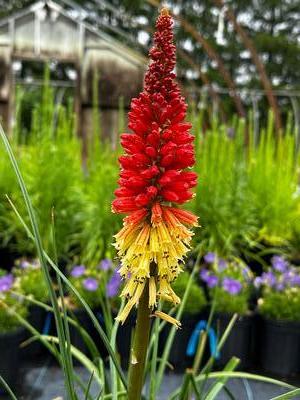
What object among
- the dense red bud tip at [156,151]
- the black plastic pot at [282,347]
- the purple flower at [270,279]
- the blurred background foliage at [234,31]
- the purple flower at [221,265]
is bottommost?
the black plastic pot at [282,347]

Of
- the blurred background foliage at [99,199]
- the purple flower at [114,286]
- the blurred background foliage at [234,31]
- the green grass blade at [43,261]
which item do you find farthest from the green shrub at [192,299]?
the blurred background foliage at [234,31]

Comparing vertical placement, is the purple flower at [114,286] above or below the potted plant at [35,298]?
above

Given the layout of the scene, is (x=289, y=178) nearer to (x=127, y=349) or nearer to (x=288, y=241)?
(x=288, y=241)

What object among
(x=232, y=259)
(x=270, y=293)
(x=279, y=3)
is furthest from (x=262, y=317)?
(x=279, y=3)

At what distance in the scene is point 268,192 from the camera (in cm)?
518

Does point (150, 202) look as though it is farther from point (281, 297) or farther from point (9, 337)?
point (281, 297)

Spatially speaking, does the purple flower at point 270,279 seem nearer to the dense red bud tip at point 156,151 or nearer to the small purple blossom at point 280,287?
the small purple blossom at point 280,287

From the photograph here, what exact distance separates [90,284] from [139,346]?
8.42 feet

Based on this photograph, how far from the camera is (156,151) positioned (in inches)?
51.0

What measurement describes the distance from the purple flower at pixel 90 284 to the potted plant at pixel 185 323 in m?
0.50

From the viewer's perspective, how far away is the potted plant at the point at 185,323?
3.75m

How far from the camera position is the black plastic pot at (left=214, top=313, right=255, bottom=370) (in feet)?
12.4

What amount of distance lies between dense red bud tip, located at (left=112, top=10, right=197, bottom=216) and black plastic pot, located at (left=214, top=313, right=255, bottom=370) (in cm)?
260

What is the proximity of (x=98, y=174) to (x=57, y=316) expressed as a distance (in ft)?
11.3
